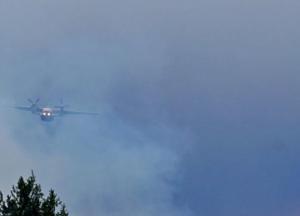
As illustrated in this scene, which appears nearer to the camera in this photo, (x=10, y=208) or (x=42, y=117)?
(x=10, y=208)

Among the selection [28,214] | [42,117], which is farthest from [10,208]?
[42,117]

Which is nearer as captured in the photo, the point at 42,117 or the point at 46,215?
the point at 46,215

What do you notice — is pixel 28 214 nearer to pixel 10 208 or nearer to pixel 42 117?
pixel 10 208

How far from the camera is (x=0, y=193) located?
4131 cm

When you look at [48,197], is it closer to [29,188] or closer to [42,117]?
[29,188]

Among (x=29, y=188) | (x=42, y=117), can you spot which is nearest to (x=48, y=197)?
(x=29, y=188)

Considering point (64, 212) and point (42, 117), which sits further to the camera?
point (42, 117)

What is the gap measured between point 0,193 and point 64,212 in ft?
13.2

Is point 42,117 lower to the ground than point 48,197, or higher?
higher

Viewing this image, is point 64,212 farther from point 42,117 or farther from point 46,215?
Answer: point 42,117

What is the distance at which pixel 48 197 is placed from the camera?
1662 inches

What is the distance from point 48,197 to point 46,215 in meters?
1.38

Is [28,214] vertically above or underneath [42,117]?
underneath

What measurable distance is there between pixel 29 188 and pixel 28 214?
6.93 feet
